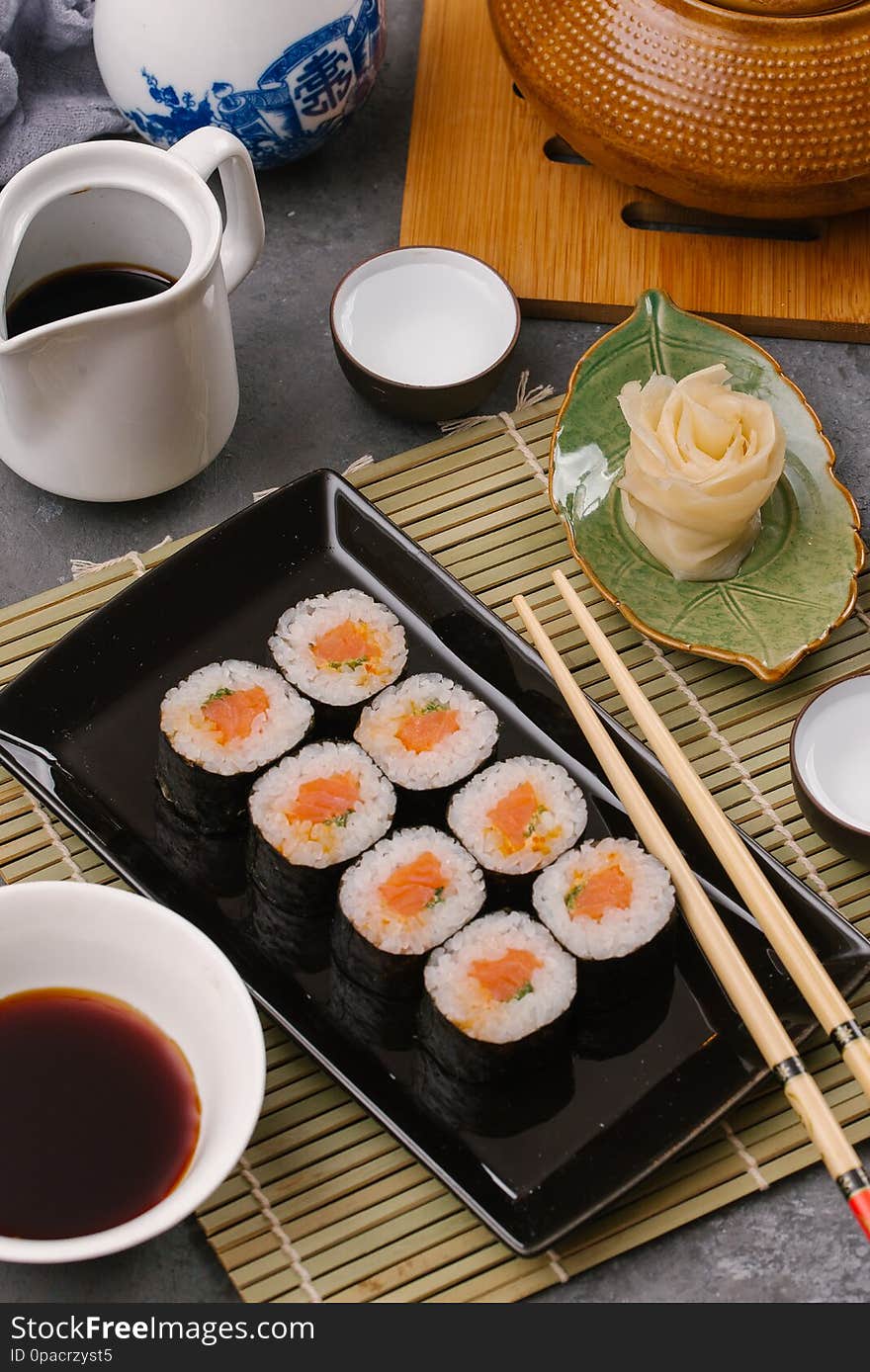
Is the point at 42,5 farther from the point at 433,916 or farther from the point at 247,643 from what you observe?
the point at 433,916

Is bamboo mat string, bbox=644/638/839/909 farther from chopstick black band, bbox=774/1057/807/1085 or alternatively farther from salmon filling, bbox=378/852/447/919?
salmon filling, bbox=378/852/447/919

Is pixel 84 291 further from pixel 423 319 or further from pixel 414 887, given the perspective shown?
pixel 414 887

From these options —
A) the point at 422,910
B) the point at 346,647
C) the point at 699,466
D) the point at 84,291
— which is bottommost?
the point at 422,910

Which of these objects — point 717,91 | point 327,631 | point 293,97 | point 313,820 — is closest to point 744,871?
point 313,820

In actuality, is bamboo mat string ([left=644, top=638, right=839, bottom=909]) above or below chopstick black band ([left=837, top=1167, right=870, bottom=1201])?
below

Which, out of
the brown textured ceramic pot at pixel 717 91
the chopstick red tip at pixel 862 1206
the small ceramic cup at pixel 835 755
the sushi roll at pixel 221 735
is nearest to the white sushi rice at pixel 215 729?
the sushi roll at pixel 221 735

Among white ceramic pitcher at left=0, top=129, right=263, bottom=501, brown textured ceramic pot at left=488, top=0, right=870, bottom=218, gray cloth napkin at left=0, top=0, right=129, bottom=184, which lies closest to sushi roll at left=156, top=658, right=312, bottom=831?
white ceramic pitcher at left=0, top=129, right=263, bottom=501
